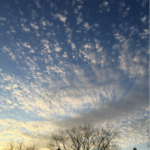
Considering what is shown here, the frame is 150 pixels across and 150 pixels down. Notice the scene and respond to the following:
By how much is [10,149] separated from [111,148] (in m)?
49.2

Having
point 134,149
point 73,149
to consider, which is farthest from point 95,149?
point 134,149

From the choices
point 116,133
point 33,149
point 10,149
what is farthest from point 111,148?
point 10,149

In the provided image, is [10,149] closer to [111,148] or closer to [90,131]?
[90,131]

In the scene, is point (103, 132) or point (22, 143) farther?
point (22, 143)

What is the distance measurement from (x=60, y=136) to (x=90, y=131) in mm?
10812

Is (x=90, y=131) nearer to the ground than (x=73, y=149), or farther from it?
farther from it

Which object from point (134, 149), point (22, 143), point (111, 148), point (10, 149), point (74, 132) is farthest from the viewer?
point (22, 143)

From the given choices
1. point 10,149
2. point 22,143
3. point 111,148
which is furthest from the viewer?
point 22,143

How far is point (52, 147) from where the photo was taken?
3450 cm

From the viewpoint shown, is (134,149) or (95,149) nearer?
(95,149)

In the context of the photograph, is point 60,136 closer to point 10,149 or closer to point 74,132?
point 74,132

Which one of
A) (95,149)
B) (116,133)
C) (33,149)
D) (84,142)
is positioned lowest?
(33,149)

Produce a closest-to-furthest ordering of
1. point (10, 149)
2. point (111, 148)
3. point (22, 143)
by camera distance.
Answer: point (111, 148), point (10, 149), point (22, 143)

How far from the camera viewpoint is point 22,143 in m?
55.8
